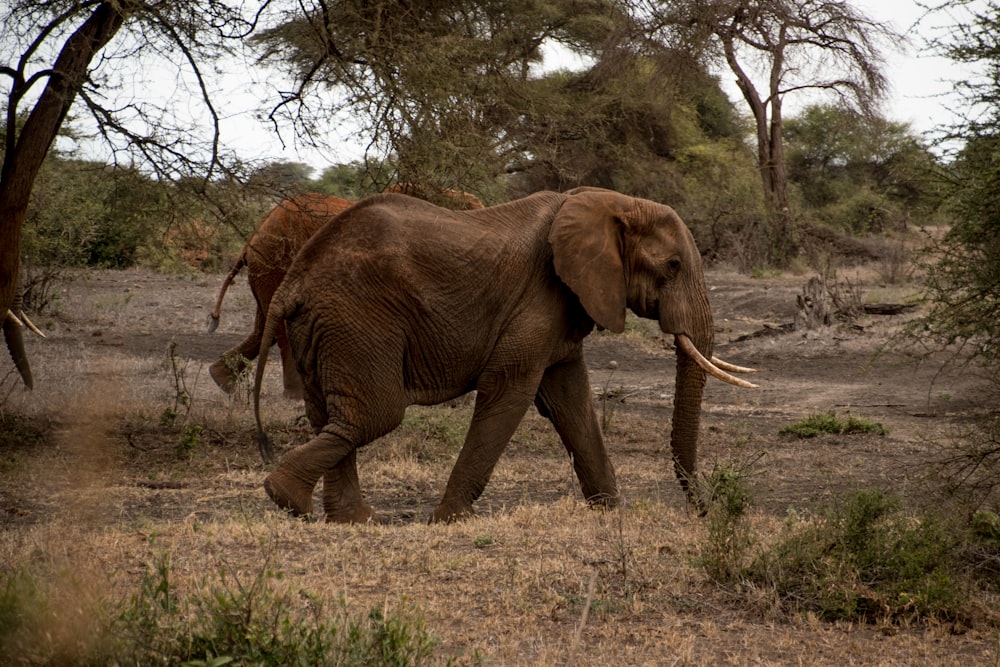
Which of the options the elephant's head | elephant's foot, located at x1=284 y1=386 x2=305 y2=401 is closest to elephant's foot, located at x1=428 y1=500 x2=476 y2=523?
the elephant's head

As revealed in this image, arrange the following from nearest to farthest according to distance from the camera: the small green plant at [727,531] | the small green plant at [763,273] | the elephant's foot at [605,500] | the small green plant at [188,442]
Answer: the small green plant at [727,531], the elephant's foot at [605,500], the small green plant at [188,442], the small green plant at [763,273]

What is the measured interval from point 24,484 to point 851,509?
5.40 meters

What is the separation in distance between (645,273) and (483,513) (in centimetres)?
183

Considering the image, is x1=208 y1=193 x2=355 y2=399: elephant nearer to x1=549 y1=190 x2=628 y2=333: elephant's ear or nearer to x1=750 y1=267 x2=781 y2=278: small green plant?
x1=549 y1=190 x2=628 y2=333: elephant's ear

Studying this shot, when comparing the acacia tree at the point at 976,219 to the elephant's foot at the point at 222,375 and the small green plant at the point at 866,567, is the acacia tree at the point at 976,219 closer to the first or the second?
the small green plant at the point at 866,567

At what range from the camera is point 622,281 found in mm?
7184

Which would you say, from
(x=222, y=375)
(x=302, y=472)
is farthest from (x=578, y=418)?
(x=222, y=375)

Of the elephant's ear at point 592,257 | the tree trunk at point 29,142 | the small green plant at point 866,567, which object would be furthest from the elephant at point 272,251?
the small green plant at point 866,567

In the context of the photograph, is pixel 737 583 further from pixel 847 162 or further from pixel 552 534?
pixel 847 162

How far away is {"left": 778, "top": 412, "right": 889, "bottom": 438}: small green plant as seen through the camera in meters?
10.7

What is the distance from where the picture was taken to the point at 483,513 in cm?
752

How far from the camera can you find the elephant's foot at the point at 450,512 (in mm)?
6906

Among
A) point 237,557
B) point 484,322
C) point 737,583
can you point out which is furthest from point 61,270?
point 737,583

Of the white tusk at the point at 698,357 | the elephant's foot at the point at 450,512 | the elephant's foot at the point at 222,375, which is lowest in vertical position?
the elephant's foot at the point at 450,512
